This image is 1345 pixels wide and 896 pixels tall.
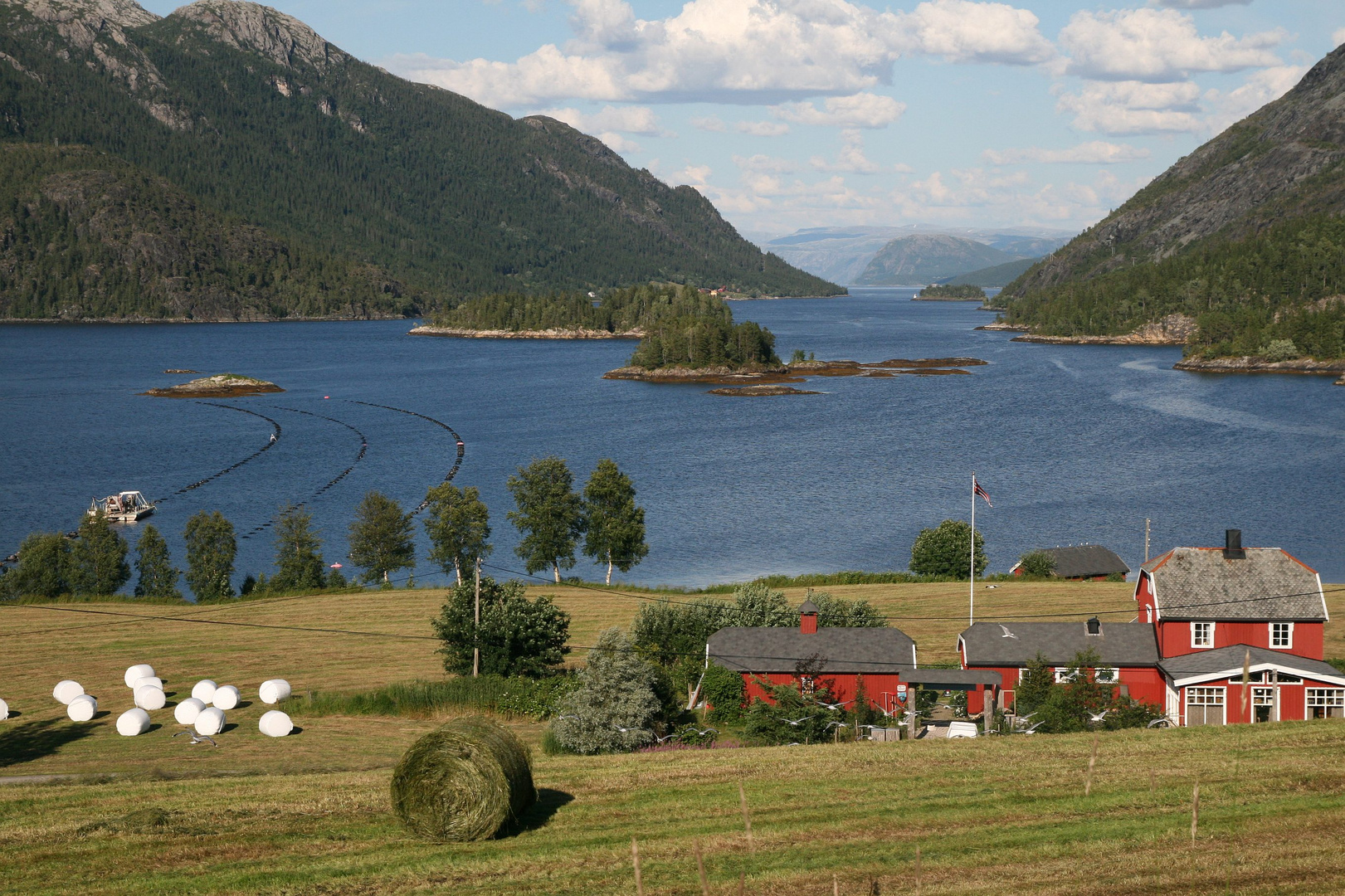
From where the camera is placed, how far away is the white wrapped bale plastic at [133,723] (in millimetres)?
30312

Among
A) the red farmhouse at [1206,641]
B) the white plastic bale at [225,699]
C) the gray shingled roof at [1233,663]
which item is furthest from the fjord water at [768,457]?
the white plastic bale at [225,699]

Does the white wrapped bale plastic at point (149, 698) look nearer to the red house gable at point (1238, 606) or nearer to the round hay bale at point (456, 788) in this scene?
the round hay bale at point (456, 788)

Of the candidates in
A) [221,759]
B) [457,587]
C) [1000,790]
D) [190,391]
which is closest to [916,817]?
[1000,790]

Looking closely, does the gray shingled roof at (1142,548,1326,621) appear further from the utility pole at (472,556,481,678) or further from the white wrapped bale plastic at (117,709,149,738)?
the white wrapped bale plastic at (117,709,149,738)

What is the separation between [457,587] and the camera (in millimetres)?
36781

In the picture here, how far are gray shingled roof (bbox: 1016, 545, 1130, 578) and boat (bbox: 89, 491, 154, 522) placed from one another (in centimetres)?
6163

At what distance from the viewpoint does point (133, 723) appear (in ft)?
100.0

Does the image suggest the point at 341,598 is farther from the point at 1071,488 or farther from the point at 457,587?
the point at 1071,488

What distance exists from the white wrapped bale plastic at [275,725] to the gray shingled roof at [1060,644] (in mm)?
20702

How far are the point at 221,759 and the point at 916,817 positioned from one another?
17.6 meters

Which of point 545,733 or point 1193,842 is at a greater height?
point 1193,842

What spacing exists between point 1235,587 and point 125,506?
73.8 meters

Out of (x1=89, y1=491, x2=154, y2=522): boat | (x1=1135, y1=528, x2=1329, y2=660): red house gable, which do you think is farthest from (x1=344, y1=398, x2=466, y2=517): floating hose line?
(x1=1135, y1=528, x2=1329, y2=660): red house gable

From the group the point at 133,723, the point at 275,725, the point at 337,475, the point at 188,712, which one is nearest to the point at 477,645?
the point at 275,725
